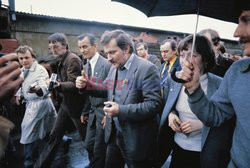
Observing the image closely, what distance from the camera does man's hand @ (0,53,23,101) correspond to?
117 cm

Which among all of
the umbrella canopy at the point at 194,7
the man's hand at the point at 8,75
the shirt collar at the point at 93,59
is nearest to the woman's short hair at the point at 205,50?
the umbrella canopy at the point at 194,7

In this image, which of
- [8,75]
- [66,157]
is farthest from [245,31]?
[66,157]

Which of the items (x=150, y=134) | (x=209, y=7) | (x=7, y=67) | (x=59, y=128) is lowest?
(x=59, y=128)

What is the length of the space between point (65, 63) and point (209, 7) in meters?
2.81

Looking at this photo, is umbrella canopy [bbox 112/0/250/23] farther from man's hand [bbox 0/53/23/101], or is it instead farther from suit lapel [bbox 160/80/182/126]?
man's hand [bbox 0/53/23/101]

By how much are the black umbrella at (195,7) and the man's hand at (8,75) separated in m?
1.42

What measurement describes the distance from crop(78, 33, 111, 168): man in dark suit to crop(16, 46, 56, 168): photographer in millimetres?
807

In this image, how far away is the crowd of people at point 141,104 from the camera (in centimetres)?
140

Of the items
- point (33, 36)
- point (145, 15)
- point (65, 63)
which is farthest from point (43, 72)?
point (33, 36)

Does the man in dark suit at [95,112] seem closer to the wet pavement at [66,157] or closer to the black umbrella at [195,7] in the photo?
the wet pavement at [66,157]

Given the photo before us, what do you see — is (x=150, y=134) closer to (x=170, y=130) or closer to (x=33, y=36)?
(x=170, y=130)

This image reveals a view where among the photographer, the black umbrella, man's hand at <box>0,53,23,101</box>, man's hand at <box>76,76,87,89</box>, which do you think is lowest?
the photographer

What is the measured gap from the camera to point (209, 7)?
192cm

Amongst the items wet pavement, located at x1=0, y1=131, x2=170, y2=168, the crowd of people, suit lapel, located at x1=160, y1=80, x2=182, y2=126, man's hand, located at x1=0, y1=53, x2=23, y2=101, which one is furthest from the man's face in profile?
wet pavement, located at x1=0, y1=131, x2=170, y2=168
